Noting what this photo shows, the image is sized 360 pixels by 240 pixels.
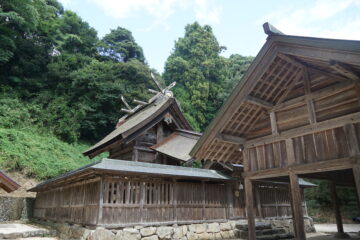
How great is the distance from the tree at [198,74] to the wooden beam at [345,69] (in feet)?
90.4

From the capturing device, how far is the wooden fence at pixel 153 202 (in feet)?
30.7

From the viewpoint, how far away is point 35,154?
2072 cm

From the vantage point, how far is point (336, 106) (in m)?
5.81

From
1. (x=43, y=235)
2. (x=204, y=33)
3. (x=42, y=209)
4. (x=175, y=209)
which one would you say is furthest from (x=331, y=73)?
(x=204, y=33)

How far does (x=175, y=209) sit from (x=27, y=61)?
29146 millimetres

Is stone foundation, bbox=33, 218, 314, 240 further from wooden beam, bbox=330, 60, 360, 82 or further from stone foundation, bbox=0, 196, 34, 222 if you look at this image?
wooden beam, bbox=330, 60, 360, 82

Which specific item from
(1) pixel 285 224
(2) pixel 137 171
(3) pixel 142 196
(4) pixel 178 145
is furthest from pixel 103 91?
(1) pixel 285 224

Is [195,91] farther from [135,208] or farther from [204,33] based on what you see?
[135,208]

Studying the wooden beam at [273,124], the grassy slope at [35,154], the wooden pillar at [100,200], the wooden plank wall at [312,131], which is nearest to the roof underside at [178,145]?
the wooden pillar at [100,200]

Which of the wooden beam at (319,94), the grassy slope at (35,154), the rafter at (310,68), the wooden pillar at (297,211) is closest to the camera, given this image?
the wooden beam at (319,94)

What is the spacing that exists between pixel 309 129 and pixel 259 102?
144 centimetres

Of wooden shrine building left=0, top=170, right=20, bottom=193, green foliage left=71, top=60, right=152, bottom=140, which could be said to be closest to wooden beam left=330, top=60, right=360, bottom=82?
wooden shrine building left=0, top=170, right=20, bottom=193

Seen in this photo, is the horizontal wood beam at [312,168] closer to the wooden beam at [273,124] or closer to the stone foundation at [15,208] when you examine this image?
the wooden beam at [273,124]

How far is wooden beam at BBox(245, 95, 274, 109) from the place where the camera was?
6.82 metres
